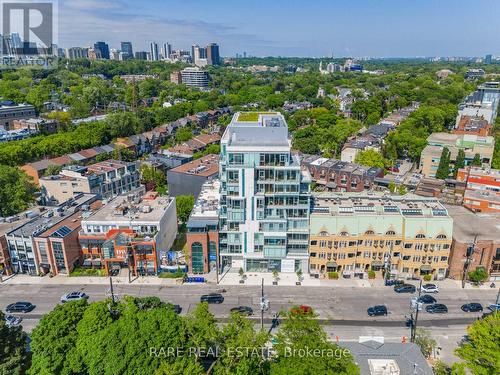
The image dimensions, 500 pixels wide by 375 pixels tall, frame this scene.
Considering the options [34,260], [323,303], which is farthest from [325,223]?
[34,260]

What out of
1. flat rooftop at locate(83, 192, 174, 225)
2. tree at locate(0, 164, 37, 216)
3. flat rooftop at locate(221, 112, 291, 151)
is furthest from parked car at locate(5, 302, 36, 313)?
flat rooftop at locate(221, 112, 291, 151)

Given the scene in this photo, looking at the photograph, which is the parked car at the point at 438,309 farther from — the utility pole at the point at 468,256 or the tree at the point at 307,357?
the tree at the point at 307,357

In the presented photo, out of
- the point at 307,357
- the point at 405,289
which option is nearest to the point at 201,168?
the point at 405,289

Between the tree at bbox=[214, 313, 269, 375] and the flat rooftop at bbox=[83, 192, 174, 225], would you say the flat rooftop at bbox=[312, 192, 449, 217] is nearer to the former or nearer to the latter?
the flat rooftop at bbox=[83, 192, 174, 225]

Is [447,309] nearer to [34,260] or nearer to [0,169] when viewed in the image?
[34,260]

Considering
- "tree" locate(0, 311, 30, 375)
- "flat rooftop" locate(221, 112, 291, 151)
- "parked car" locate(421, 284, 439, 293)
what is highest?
"flat rooftop" locate(221, 112, 291, 151)

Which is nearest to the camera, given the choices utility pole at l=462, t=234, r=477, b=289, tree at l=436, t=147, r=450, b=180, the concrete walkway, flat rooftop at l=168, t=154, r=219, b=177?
utility pole at l=462, t=234, r=477, b=289

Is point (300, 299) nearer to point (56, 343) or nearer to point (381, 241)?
point (381, 241)
